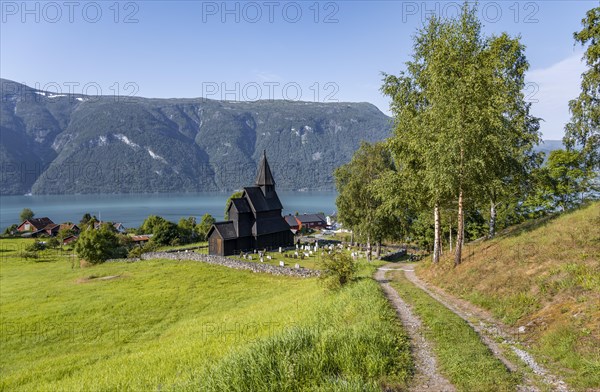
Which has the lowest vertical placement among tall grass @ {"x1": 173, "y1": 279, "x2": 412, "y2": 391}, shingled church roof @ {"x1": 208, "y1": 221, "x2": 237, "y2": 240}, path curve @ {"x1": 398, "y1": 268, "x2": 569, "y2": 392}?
shingled church roof @ {"x1": 208, "y1": 221, "x2": 237, "y2": 240}

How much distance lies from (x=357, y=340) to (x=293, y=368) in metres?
2.01

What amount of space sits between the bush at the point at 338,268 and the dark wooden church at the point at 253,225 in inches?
1196

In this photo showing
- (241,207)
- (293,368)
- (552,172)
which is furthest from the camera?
(241,207)

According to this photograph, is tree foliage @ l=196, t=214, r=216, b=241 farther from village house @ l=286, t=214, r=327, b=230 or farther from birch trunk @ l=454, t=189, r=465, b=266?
birch trunk @ l=454, t=189, r=465, b=266

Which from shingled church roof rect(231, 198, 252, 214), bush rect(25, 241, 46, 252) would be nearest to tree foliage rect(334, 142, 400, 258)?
shingled church roof rect(231, 198, 252, 214)

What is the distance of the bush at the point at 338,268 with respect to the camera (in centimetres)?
2025

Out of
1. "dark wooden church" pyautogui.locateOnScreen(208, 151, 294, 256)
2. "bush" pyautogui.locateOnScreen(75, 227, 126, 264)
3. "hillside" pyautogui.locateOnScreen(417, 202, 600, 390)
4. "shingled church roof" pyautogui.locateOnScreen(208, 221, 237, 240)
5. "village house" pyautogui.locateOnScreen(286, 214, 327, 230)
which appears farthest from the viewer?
"village house" pyautogui.locateOnScreen(286, 214, 327, 230)

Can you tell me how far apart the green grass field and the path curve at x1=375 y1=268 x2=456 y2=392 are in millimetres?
334

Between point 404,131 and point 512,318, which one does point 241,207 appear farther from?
point 512,318

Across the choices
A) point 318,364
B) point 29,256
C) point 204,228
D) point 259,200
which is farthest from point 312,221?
point 318,364

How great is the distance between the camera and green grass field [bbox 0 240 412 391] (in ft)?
26.9

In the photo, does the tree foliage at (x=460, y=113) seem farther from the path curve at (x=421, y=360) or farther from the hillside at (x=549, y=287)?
the path curve at (x=421, y=360)

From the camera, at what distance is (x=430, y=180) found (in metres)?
19.3

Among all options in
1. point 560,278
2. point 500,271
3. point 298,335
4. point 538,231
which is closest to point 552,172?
point 538,231
